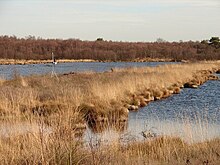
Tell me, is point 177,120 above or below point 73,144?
below

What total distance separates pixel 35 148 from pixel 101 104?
9872 millimetres

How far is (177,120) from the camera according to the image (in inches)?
546

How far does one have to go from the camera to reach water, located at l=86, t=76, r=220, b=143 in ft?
30.0

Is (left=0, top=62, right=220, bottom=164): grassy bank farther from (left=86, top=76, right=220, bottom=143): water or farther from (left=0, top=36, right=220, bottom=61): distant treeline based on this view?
(left=0, top=36, right=220, bottom=61): distant treeline

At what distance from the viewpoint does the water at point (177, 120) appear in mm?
9148

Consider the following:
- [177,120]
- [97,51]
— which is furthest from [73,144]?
[97,51]

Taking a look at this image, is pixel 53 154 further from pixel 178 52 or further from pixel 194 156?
pixel 178 52

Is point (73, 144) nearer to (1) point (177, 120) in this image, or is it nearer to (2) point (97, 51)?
(1) point (177, 120)

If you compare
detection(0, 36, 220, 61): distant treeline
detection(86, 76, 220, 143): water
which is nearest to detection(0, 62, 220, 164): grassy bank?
detection(86, 76, 220, 143): water

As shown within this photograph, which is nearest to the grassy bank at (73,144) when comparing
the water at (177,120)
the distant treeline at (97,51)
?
the water at (177,120)

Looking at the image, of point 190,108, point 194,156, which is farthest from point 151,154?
point 190,108

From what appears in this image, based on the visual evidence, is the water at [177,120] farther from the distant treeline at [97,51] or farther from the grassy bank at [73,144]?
the distant treeline at [97,51]

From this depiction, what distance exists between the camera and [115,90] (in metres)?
19.2

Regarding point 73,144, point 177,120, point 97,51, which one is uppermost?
point 73,144
